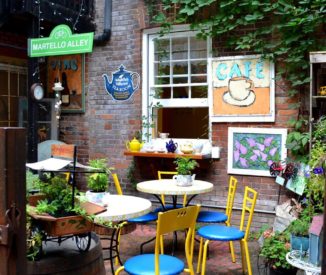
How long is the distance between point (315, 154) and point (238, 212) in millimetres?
2388

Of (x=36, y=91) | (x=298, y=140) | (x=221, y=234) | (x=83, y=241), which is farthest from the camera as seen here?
(x=36, y=91)

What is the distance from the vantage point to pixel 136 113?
250 inches

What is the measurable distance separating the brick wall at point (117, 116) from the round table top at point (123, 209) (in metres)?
2.32

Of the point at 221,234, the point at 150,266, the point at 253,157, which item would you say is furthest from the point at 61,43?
the point at 150,266

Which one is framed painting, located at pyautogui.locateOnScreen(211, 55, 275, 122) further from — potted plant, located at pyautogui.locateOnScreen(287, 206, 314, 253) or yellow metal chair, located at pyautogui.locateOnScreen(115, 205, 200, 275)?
yellow metal chair, located at pyautogui.locateOnScreen(115, 205, 200, 275)

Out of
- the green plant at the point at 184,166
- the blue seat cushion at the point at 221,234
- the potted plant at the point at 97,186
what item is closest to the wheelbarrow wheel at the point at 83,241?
the potted plant at the point at 97,186

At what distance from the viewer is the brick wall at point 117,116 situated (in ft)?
A: 19.1

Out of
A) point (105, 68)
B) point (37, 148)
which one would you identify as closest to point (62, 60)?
point (105, 68)

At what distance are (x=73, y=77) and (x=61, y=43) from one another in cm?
123

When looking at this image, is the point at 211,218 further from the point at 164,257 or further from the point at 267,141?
the point at 164,257

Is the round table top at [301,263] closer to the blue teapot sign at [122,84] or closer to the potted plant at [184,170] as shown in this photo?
the potted plant at [184,170]

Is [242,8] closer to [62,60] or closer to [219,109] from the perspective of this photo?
[219,109]

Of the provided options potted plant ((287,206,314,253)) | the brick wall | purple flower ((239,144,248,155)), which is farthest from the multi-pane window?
potted plant ((287,206,314,253))

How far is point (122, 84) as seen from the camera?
645cm
